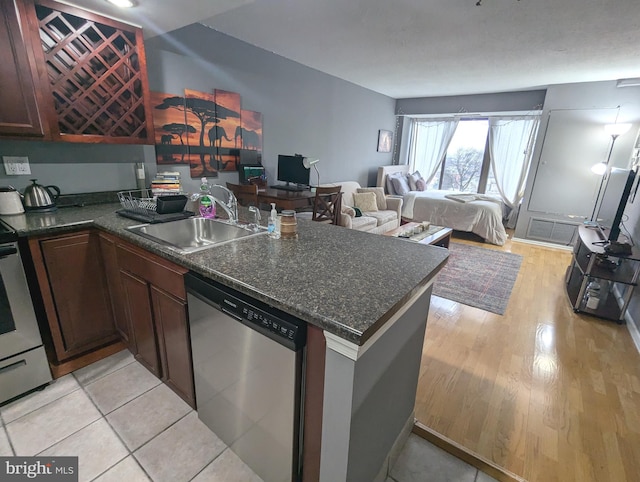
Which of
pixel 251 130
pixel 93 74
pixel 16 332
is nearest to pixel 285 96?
pixel 251 130

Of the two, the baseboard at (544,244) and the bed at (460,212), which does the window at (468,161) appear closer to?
the bed at (460,212)

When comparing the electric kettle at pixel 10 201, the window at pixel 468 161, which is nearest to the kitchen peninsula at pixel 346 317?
the electric kettle at pixel 10 201

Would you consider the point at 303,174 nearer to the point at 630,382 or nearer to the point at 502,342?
the point at 502,342

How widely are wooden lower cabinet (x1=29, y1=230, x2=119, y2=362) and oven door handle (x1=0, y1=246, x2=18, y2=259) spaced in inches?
3.1

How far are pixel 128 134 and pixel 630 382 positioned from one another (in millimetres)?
3851

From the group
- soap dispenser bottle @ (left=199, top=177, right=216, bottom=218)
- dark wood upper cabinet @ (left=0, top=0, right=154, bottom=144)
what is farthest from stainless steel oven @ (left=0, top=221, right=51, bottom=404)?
soap dispenser bottle @ (left=199, top=177, right=216, bottom=218)

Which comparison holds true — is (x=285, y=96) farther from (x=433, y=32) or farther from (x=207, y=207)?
(x=207, y=207)

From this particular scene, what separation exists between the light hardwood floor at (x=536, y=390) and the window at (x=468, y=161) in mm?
4113

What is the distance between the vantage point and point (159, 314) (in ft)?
5.07

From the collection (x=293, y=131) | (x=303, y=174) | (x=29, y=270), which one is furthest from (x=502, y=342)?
(x=293, y=131)

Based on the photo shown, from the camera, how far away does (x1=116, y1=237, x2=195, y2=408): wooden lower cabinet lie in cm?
141

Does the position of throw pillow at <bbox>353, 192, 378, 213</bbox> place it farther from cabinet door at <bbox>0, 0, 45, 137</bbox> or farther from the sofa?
cabinet door at <bbox>0, 0, 45, 137</bbox>

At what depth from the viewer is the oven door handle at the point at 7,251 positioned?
4.87 ft

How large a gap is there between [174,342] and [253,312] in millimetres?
733
